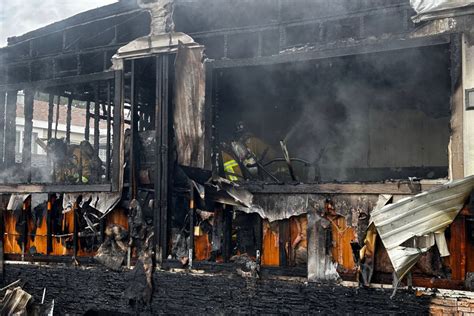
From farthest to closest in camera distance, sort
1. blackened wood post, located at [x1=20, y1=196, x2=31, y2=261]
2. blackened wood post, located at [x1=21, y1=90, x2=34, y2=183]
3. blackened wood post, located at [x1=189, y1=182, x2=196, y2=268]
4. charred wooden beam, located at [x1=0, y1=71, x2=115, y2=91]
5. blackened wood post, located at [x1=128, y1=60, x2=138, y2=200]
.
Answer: blackened wood post, located at [x1=21, y1=90, x2=34, y2=183] < blackened wood post, located at [x1=20, y1=196, x2=31, y2=261] < charred wooden beam, located at [x1=0, y1=71, x2=115, y2=91] < blackened wood post, located at [x1=128, y1=60, x2=138, y2=200] < blackened wood post, located at [x1=189, y1=182, x2=196, y2=268]

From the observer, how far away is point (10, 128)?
1120 centimetres

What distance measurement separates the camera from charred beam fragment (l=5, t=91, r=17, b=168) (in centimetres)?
1104

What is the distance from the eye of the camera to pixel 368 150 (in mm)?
11242

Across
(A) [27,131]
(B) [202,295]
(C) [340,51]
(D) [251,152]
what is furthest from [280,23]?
(A) [27,131]

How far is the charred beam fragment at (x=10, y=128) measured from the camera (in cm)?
1104

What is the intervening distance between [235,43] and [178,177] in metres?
2.47

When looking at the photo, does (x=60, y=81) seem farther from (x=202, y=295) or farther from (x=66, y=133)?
(x=202, y=295)

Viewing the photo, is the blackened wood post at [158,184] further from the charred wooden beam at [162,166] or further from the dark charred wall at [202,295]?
the dark charred wall at [202,295]

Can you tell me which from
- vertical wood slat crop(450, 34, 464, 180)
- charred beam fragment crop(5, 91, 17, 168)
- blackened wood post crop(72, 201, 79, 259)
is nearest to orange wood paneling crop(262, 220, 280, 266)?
vertical wood slat crop(450, 34, 464, 180)

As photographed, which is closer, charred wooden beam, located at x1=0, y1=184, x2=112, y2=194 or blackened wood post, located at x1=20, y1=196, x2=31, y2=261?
charred wooden beam, located at x1=0, y1=184, x2=112, y2=194

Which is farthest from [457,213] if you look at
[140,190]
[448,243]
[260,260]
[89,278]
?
[89,278]

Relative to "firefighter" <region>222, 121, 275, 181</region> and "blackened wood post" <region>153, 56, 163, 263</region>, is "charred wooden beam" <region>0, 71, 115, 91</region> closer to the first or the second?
"blackened wood post" <region>153, 56, 163, 263</region>

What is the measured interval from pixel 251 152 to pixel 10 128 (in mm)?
5448

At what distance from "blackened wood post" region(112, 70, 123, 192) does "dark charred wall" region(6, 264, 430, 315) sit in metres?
1.63
